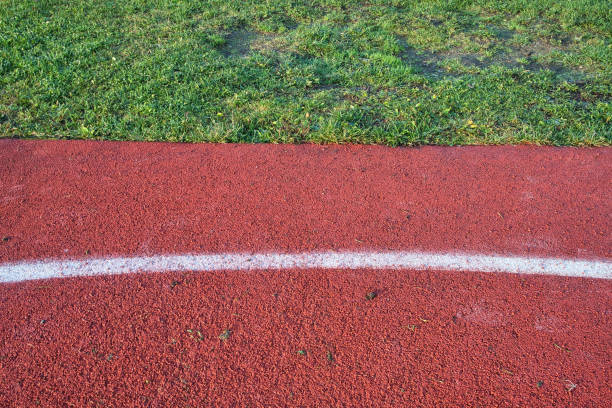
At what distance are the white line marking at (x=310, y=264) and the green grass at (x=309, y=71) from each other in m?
1.79

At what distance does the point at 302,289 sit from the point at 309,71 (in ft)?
12.6

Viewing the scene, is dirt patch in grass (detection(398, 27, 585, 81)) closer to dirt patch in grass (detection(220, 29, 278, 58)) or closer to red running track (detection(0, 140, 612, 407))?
dirt patch in grass (detection(220, 29, 278, 58))

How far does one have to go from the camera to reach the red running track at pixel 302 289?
9.08ft

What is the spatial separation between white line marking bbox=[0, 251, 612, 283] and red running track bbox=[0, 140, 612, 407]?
3.0 inches

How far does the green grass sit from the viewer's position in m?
→ 5.29

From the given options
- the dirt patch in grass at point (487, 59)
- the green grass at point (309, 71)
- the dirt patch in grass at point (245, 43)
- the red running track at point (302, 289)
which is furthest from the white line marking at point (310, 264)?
the dirt patch in grass at point (245, 43)

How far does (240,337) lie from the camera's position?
3.00 metres

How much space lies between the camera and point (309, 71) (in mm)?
6469

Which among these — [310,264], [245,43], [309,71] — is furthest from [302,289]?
[245,43]

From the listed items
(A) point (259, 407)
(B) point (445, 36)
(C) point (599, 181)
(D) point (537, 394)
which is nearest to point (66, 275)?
(A) point (259, 407)

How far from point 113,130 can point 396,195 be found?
2.94m

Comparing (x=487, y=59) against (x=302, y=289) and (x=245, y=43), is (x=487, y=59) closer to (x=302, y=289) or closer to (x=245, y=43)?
(x=245, y=43)

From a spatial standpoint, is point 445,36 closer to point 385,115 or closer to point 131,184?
point 385,115

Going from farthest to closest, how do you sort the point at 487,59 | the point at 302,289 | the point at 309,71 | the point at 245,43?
1. the point at 245,43
2. the point at 487,59
3. the point at 309,71
4. the point at 302,289
